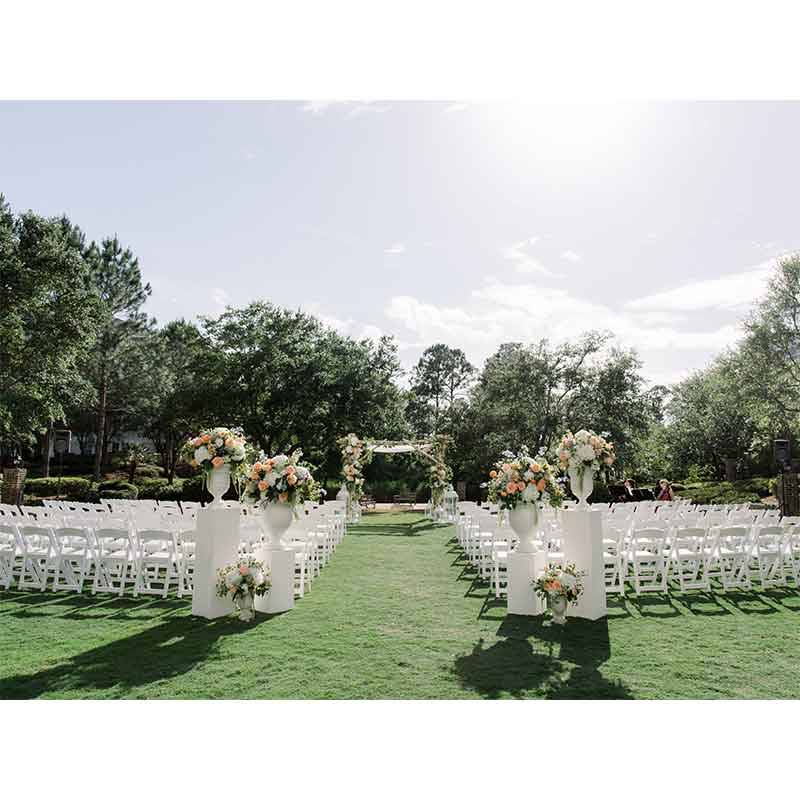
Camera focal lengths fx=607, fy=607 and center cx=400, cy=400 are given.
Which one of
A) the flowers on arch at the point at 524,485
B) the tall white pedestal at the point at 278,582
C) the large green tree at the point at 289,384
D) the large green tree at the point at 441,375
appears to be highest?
the large green tree at the point at 441,375

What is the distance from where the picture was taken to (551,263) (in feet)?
50.0

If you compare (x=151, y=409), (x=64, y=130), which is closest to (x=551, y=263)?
(x=64, y=130)

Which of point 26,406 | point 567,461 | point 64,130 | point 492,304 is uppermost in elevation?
point 492,304

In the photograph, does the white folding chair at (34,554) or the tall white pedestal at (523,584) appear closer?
the tall white pedestal at (523,584)

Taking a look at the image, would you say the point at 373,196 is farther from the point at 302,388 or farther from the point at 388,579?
the point at 302,388

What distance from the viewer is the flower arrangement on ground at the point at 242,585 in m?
6.31

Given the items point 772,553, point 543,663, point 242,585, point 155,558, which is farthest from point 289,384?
point 543,663

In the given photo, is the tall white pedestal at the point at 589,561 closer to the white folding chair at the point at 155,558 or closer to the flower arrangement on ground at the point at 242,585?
the flower arrangement on ground at the point at 242,585

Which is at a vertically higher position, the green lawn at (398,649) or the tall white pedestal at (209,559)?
the tall white pedestal at (209,559)

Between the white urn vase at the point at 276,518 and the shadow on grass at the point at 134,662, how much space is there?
923 millimetres

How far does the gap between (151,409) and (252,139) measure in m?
26.9

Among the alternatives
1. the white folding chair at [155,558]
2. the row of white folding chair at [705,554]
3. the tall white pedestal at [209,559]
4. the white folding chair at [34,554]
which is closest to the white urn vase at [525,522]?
the row of white folding chair at [705,554]

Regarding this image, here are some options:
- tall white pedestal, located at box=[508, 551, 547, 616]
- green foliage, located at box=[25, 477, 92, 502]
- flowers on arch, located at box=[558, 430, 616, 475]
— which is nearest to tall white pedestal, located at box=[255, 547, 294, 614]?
tall white pedestal, located at box=[508, 551, 547, 616]
